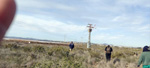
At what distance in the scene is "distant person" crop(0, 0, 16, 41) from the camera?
0.76m

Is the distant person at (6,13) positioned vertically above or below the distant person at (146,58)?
above

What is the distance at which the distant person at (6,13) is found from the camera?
2.50 ft

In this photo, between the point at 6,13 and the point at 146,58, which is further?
the point at 146,58

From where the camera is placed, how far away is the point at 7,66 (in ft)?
34.0

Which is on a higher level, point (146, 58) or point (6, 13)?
point (6, 13)

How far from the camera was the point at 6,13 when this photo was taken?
30.5 inches

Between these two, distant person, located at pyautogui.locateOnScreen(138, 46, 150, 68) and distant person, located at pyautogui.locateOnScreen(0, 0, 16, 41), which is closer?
distant person, located at pyautogui.locateOnScreen(0, 0, 16, 41)

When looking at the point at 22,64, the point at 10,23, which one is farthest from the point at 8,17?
the point at 22,64

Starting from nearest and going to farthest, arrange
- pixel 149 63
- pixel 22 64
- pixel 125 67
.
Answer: pixel 149 63 < pixel 22 64 < pixel 125 67

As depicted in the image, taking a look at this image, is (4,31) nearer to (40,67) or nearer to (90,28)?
(40,67)

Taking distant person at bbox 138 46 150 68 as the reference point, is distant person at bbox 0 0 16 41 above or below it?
above

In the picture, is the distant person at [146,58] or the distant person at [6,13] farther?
the distant person at [146,58]

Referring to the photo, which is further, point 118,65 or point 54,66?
point 118,65

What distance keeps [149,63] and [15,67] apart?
712 centimetres
